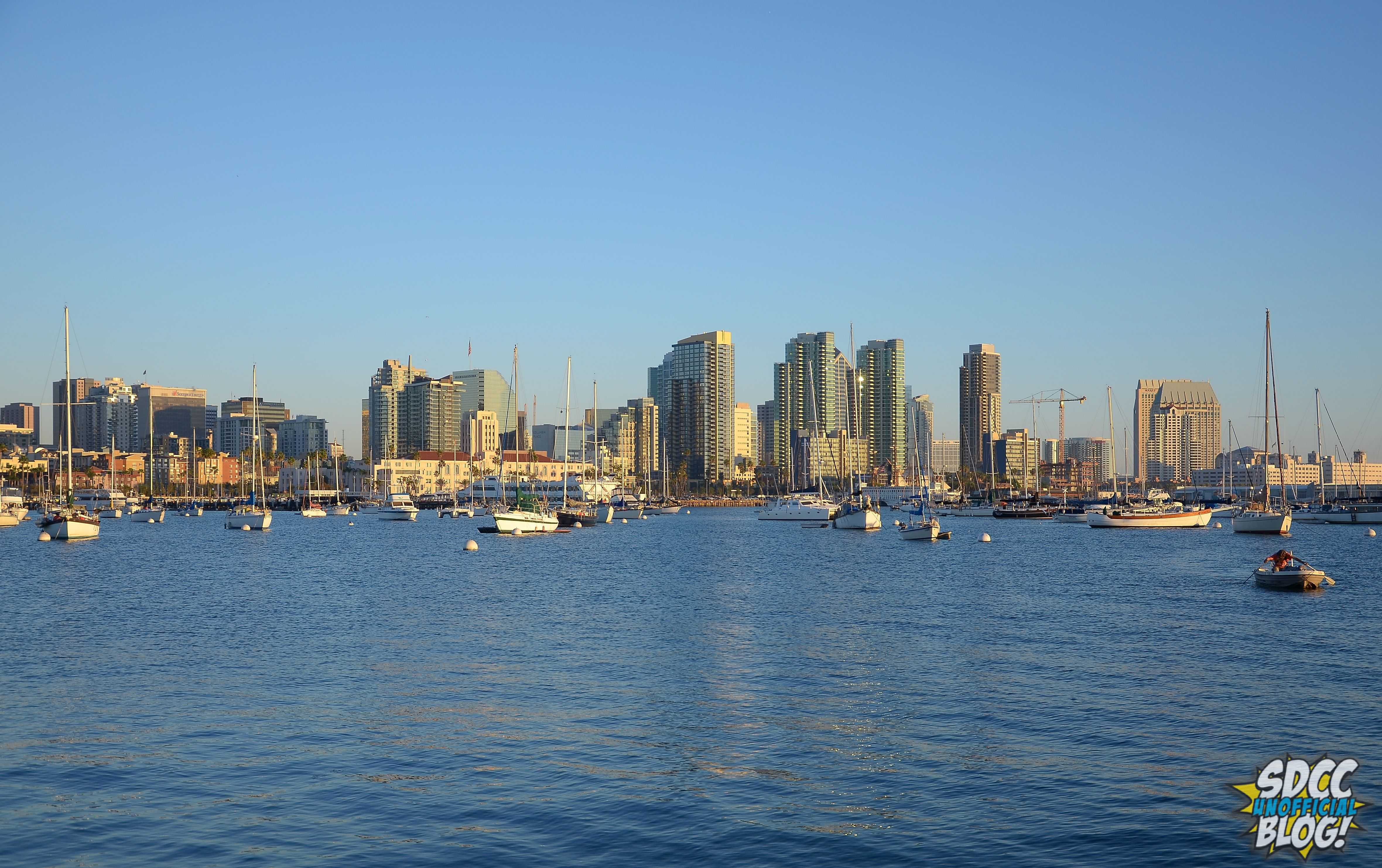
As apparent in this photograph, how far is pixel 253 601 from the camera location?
5366cm

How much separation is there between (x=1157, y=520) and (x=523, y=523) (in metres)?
75.0

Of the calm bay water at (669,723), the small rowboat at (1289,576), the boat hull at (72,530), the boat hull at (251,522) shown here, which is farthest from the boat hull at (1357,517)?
the boat hull at (72,530)

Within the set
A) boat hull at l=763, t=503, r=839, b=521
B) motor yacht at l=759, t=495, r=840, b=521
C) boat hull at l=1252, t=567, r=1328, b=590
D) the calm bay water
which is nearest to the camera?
the calm bay water

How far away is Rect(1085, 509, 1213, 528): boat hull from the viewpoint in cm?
13138

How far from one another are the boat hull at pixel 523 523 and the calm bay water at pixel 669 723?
176ft

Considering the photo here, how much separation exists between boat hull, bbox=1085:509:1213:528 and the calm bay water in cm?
7758

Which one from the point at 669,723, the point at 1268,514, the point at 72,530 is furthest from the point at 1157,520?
the point at 669,723

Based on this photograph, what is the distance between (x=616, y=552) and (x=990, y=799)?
72.7 m

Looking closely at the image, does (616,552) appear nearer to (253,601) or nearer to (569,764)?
(253,601)

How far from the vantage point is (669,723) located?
2612 centimetres

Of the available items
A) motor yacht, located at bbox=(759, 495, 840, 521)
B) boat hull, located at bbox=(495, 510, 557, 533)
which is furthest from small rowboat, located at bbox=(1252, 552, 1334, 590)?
motor yacht, located at bbox=(759, 495, 840, 521)

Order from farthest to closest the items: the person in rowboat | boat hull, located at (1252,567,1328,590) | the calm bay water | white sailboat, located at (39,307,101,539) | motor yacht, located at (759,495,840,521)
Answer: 1. motor yacht, located at (759,495,840,521)
2. white sailboat, located at (39,307,101,539)
3. the person in rowboat
4. boat hull, located at (1252,567,1328,590)
5. the calm bay water

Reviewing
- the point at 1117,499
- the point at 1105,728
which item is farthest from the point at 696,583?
the point at 1117,499

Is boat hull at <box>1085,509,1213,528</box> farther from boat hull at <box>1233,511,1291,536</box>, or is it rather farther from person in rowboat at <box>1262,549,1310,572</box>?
person in rowboat at <box>1262,549,1310,572</box>
